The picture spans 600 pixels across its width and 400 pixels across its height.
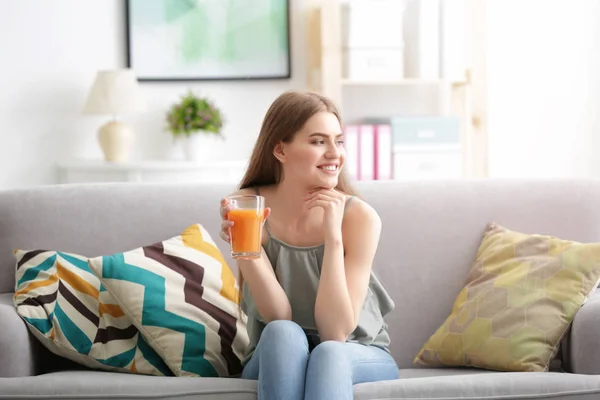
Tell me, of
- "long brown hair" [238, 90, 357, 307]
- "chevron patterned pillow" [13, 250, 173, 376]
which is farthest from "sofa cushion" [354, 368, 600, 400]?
"chevron patterned pillow" [13, 250, 173, 376]

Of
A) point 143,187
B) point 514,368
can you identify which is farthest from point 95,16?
point 514,368

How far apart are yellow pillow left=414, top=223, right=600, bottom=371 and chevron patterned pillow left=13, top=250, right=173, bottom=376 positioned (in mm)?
739

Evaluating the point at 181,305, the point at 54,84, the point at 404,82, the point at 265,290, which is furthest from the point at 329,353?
the point at 54,84

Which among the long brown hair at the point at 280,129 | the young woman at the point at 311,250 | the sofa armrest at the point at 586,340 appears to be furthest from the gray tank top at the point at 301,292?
the sofa armrest at the point at 586,340

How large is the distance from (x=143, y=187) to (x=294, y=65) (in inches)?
99.8

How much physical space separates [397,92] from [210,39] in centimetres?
107

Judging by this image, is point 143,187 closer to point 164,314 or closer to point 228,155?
point 164,314

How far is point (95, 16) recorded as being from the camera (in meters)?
4.83

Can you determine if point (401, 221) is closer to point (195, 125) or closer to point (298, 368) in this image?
point (298, 368)

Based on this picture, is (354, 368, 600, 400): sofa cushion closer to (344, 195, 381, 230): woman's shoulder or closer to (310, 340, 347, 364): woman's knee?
(310, 340, 347, 364): woman's knee

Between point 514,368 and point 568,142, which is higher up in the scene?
point 568,142

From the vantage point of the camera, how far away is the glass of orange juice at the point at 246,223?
195cm

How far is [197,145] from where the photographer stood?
4652 millimetres

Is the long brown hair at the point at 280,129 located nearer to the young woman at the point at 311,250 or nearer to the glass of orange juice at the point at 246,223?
the young woman at the point at 311,250
